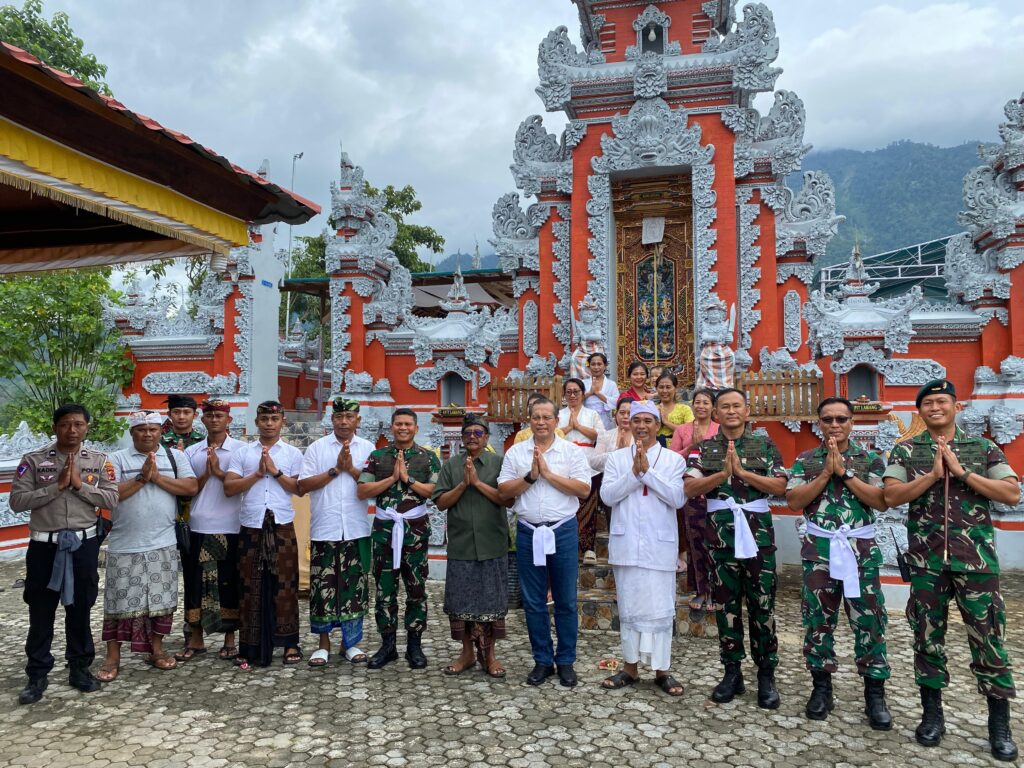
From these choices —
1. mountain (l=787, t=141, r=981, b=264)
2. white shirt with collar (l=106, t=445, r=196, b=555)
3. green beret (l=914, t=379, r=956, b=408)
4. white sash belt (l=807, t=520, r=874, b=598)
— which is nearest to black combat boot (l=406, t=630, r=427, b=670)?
white shirt with collar (l=106, t=445, r=196, b=555)

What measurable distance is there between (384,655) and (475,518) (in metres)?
1.19

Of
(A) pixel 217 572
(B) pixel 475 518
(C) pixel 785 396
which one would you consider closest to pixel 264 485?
(A) pixel 217 572

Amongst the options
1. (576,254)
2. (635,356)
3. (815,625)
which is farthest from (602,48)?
(815,625)

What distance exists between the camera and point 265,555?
4.80 m

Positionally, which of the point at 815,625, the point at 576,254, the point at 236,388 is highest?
the point at 576,254

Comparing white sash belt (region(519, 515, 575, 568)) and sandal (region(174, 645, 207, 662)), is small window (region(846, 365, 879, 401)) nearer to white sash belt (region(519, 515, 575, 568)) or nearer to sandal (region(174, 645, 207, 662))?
white sash belt (region(519, 515, 575, 568))

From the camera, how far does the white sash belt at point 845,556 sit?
150 inches

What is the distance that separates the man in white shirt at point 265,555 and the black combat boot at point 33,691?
3.69 feet

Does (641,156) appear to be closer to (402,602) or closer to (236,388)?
(402,602)

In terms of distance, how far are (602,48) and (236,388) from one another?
29.7 feet

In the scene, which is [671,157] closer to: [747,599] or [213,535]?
[747,599]

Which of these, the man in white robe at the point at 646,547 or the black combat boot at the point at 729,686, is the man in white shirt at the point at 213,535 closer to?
the man in white robe at the point at 646,547

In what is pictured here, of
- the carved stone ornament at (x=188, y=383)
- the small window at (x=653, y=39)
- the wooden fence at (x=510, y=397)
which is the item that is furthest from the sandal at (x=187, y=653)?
the small window at (x=653, y=39)

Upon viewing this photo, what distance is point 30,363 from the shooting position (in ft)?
40.6
